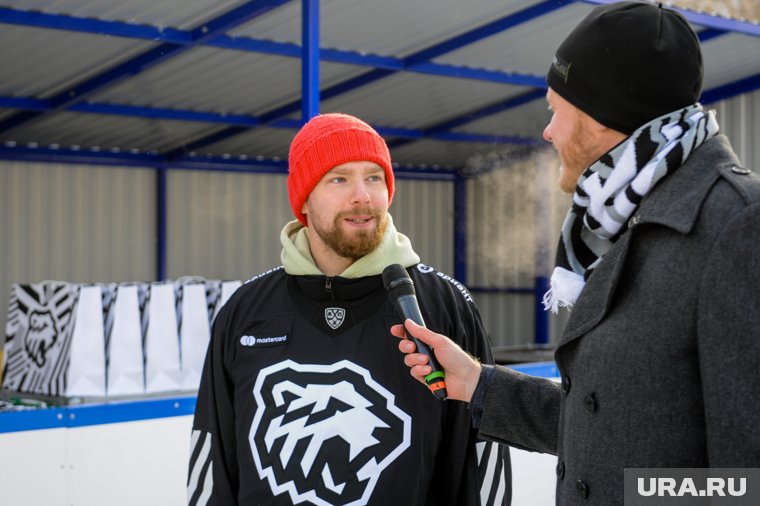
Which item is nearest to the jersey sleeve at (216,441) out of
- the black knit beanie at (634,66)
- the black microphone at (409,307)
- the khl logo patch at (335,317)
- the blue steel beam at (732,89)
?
the khl logo patch at (335,317)

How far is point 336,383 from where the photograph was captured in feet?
7.35

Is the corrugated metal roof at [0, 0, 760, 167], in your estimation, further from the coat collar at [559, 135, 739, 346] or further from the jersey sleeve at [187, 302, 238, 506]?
the coat collar at [559, 135, 739, 346]

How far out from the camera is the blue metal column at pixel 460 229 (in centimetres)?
1414

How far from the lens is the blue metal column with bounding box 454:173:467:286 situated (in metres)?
14.1

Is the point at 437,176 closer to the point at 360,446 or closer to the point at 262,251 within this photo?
the point at 262,251

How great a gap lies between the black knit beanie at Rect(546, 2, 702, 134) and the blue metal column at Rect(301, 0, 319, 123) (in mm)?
3370

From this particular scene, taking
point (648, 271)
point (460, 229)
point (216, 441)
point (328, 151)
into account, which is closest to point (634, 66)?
point (648, 271)

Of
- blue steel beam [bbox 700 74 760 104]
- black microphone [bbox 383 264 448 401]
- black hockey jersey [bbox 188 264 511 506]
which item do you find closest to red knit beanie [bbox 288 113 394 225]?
black hockey jersey [bbox 188 264 511 506]

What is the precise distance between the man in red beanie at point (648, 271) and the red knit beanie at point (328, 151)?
101cm

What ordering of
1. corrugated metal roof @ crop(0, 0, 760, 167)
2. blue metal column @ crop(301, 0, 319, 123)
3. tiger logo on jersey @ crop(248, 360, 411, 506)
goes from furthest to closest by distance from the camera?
corrugated metal roof @ crop(0, 0, 760, 167) → blue metal column @ crop(301, 0, 319, 123) → tiger logo on jersey @ crop(248, 360, 411, 506)

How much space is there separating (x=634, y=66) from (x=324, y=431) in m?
1.21

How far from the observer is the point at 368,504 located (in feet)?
7.06

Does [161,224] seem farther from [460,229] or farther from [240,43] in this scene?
[240,43]

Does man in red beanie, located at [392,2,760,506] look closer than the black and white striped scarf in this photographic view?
Yes
